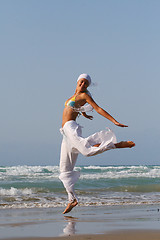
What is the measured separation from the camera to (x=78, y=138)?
5.56 m

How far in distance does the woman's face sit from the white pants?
51cm

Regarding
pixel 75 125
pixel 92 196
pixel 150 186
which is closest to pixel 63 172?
pixel 75 125

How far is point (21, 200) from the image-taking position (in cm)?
1031

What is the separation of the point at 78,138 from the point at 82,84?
0.84m

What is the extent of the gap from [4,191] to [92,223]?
7.40 meters

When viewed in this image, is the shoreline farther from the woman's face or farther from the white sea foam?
the white sea foam

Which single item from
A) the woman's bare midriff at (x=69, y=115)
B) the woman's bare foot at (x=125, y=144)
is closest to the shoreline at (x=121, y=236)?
the woman's bare foot at (x=125, y=144)

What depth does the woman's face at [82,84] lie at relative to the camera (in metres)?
5.89

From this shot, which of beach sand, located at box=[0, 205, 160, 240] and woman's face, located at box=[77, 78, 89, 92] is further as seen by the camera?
woman's face, located at box=[77, 78, 89, 92]

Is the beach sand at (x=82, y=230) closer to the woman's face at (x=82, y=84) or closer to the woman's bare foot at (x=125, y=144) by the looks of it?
the woman's bare foot at (x=125, y=144)

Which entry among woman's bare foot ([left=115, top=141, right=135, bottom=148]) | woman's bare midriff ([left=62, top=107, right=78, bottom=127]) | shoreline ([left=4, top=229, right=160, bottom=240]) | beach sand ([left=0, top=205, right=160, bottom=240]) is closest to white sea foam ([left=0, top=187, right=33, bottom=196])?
beach sand ([left=0, top=205, right=160, bottom=240])

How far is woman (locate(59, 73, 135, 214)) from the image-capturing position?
5.39m

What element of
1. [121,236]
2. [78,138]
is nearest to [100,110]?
[78,138]

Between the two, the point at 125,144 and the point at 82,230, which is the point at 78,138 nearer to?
the point at 125,144
